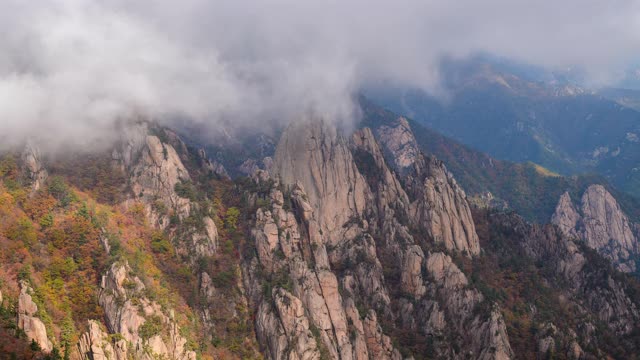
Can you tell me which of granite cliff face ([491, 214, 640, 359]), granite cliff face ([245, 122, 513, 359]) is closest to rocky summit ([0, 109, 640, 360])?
granite cliff face ([245, 122, 513, 359])

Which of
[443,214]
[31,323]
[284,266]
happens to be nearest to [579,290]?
[443,214]

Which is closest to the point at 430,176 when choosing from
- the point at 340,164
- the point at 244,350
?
the point at 340,164

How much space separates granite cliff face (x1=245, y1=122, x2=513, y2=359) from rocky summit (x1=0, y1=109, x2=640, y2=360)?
0.35 meters

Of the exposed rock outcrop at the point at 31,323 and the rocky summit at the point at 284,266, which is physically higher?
the rocky summit at the point at 284,266

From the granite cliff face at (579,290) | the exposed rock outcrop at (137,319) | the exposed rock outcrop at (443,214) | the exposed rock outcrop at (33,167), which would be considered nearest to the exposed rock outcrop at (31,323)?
the exposed rock outcrop at (137,319)

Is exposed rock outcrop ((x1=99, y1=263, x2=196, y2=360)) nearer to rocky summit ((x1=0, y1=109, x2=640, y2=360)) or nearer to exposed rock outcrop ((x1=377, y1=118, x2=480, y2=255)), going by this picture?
rocky summit ((x1=0, y1=109, x2=640, y2=360))

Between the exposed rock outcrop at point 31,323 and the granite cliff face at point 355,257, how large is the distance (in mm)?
46283

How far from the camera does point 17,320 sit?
85.3 m

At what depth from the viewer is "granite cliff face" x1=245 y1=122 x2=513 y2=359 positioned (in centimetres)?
12644

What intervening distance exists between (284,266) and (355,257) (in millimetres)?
24741

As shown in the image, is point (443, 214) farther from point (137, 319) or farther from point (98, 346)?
point (98, 346)

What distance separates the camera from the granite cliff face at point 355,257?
126438 mm

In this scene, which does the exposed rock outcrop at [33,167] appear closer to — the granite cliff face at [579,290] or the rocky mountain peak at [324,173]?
the rocky mountain peak at [324,173]

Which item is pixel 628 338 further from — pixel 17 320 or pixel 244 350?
pixel 17 320
